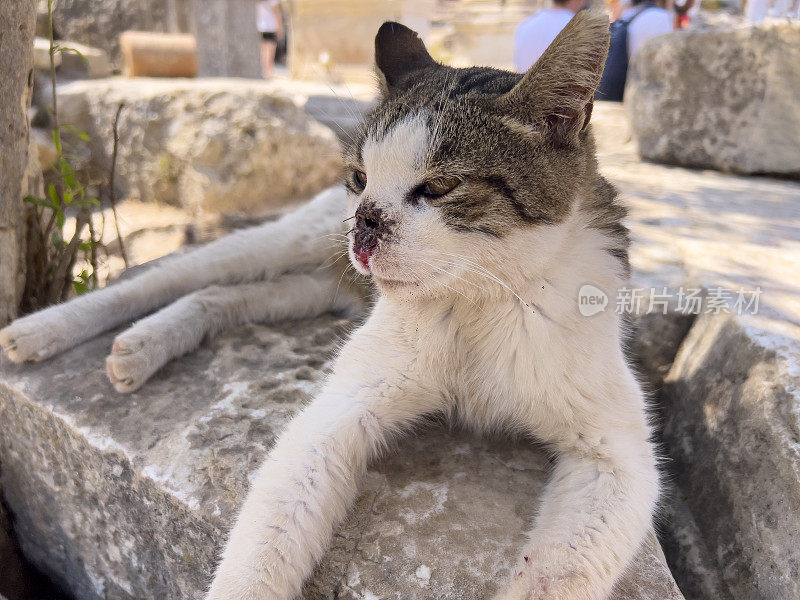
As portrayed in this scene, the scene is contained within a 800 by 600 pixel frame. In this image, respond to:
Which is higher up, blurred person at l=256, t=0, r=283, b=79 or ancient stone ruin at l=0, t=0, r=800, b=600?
blurred person at l=256, t=0, r=283, b=79

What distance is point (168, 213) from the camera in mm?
5746

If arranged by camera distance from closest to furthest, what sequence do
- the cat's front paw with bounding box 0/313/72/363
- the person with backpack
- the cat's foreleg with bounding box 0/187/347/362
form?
1. the cat's front paw with bounding box 0/313/72/363
2. the cat's foreleg with bounding box 0/187/347/362
3. the person with backpack

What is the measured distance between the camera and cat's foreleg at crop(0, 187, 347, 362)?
247 cm

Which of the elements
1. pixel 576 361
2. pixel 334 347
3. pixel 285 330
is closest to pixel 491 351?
pixel 576 361

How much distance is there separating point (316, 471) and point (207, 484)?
40 centimetres

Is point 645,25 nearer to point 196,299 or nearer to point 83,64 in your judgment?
point 196,299

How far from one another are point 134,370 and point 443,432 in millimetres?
1142

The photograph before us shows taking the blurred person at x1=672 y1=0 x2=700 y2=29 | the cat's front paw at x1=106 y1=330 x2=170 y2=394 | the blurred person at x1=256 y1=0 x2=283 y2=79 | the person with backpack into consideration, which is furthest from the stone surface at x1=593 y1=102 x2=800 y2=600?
the blurred person at x1=256 y1=0 x2=283 y2=79

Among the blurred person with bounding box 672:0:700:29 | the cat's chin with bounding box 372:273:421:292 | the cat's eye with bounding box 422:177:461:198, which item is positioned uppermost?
the blurred person with bounding box 672:0:700:29

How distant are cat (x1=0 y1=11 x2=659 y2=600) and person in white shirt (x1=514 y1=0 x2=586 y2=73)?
11.3 ft

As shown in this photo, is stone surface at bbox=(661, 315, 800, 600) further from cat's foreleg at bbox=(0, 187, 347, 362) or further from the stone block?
the stone block

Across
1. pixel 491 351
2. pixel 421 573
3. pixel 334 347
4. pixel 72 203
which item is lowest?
pixel 421 573

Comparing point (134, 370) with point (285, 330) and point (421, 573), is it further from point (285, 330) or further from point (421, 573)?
point (421, 573)

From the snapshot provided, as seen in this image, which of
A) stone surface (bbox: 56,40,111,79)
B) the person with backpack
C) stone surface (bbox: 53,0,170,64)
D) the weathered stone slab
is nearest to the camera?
the weathered stone slab
